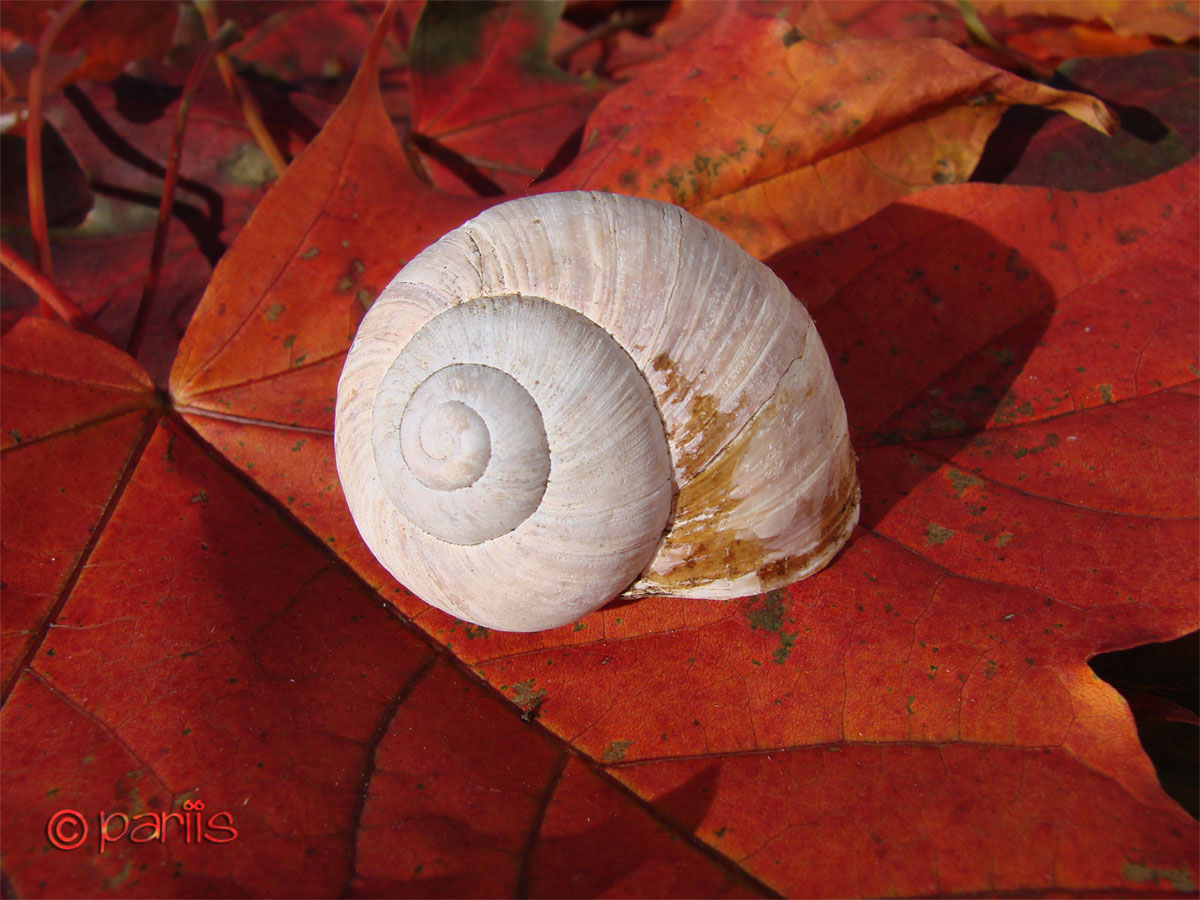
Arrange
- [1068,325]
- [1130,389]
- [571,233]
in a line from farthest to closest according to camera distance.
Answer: [1068,325] < [1130,389] < [571,233]

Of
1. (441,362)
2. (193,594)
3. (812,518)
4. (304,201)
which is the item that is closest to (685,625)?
(812,518)

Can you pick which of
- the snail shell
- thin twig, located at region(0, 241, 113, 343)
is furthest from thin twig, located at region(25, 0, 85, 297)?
the snail shell

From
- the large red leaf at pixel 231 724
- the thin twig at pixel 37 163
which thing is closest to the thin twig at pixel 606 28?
the thin twig at pixel 37 163

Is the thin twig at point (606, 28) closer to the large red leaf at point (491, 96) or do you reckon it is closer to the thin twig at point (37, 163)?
the large red leaf at point (491, 96)

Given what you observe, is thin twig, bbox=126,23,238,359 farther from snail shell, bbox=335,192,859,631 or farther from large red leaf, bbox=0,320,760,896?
snail shell, bbox=335,192,859,631

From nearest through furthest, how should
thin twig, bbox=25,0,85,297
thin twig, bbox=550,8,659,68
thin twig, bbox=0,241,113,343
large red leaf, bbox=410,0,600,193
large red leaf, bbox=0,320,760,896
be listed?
large red leaf, bbox=0,320,760,896 < thin twig, bbox=0,241,113,343 < thin twig, bbox=25,0,85,297 < large red leaf, bbox=410,0,600,193 < thin twig, bbox=550,8,659,68

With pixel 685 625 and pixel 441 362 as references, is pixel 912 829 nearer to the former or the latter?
pixel 685 625

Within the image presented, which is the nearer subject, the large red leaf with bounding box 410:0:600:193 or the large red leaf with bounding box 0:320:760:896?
the large red leaf with bounding box 0:320:760:896

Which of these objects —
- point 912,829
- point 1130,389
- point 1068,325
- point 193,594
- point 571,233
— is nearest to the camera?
point 912,829
